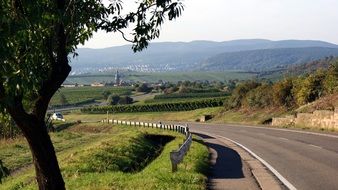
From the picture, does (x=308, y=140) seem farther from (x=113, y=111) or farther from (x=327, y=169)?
(x=113, y=111)

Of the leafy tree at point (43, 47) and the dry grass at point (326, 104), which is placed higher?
the leafy tree at point (43, 47)

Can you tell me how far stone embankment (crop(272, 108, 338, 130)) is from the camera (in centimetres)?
3301

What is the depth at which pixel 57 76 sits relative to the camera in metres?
9.24

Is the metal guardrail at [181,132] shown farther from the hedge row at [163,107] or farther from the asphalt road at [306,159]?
the hedge row at [163,107]

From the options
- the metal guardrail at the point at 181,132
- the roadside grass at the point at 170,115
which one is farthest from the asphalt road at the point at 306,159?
the roadside grass at the point at 170,115

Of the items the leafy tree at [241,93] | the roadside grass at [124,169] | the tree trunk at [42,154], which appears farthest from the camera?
the leafy tree at [241,93]

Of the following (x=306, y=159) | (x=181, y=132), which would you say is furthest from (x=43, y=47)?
(x=181, y=132)

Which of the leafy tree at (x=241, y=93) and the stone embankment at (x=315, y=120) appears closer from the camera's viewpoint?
the stone embankment at (x=315, y=120)

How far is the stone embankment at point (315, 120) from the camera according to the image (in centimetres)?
3301

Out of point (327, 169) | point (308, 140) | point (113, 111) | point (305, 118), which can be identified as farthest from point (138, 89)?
point (327, 169)

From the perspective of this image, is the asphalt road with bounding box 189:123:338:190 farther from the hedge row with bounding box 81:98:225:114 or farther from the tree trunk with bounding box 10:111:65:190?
the hedge row with bounding box 81:98:225:114

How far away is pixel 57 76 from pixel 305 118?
31345 mm

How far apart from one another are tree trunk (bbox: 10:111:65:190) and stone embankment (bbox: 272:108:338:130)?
26.1 meters

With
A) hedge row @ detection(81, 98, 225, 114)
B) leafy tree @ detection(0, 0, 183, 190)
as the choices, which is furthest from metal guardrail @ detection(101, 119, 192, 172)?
hedge row @ detection(81, 98, 225, 114)
